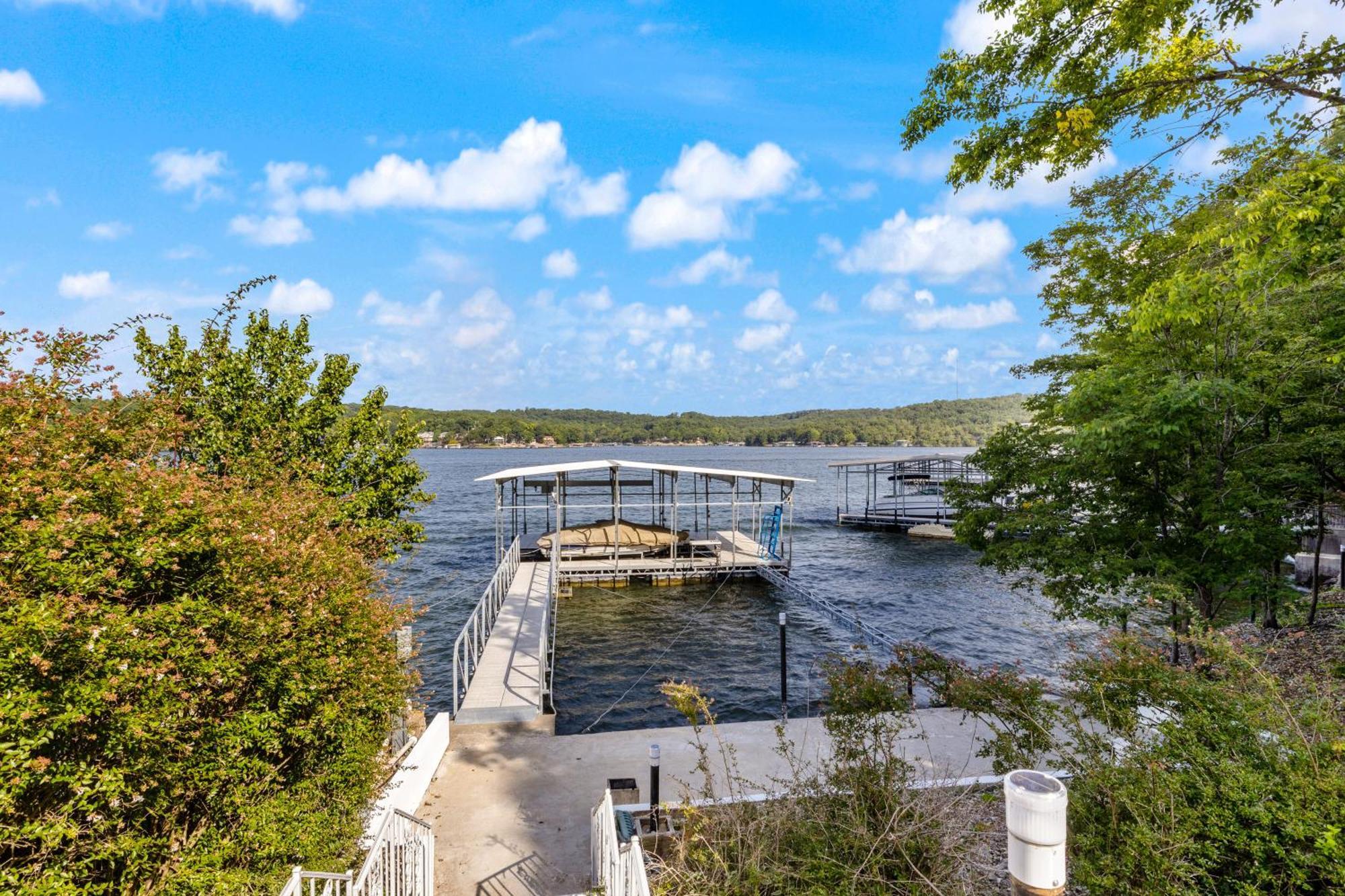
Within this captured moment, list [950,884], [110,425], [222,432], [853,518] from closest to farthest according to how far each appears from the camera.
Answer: [950,884]
[110,425]
[222,432]
[853,518]

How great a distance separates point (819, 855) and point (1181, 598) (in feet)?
16.6

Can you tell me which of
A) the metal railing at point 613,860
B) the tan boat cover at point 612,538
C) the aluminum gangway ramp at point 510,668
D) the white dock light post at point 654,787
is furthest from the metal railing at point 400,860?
the tan boat cover at point 612,538

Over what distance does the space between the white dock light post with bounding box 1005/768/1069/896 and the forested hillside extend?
369 feet

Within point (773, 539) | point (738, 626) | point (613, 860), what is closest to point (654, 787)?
point (613, 860)

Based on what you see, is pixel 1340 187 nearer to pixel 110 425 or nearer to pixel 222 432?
pixel 110 425

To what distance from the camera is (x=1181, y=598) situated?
648 centimetres

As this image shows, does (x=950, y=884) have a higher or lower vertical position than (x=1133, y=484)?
lower

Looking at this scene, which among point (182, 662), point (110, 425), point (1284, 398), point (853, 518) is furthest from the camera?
point (853, 518)

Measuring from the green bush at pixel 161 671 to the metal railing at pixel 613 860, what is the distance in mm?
2027

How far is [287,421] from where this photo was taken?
375 inches

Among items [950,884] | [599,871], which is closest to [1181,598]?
[950,884]

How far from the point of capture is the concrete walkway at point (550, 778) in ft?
19.3

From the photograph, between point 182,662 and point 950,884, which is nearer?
point 182,662

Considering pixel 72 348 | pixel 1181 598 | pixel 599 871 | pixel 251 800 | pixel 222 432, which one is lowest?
pixel 599 871
